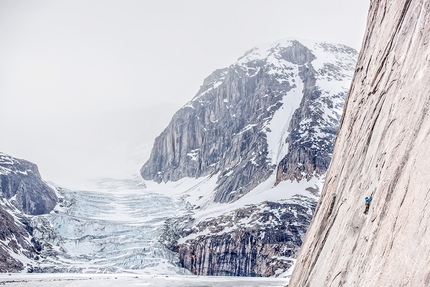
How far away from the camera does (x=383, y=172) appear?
48.4 feet

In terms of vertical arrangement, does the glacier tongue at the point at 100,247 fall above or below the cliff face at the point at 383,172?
below

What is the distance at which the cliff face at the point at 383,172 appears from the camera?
11.8m

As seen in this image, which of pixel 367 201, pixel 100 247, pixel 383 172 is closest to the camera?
pixel 383 172

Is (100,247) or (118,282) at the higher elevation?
(118,282)

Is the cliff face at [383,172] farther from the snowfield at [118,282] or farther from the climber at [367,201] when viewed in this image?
the snowfield at [118,282]

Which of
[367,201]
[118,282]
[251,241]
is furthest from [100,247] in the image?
[367,201]

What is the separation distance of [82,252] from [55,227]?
1879cm

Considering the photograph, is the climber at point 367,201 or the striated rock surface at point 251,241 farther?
the striated rock surface at point 251,241

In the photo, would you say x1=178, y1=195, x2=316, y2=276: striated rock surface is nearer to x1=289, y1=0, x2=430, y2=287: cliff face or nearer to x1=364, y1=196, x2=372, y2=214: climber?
x1=289, y1=0, x2=430, y2=287: cliff face

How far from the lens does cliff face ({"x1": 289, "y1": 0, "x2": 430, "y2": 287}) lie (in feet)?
38.6

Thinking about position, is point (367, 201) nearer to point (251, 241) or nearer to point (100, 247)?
point (251, 241)

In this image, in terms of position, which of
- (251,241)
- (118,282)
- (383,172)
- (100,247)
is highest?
(383,172)

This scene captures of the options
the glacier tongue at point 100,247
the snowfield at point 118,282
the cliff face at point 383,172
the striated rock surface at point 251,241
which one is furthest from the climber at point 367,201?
the glacier tongue at point 100,247

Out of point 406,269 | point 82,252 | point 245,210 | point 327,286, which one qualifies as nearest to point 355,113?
point 327,286
